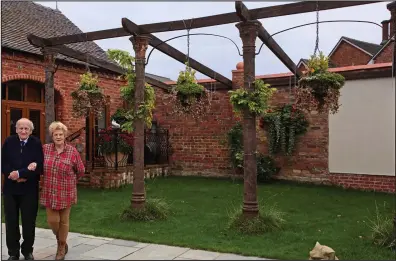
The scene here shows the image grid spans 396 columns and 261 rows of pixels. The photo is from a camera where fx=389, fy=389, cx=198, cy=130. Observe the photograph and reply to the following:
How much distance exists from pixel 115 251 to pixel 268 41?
389 centimetres

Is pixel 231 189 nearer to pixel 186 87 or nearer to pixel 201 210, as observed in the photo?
pixel 201 210

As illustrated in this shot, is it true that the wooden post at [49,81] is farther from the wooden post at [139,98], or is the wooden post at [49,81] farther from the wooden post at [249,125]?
the wooden post at [249,125]

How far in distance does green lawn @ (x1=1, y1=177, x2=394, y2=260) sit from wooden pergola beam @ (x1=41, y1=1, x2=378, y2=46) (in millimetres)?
2812

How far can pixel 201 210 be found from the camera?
6543 mm

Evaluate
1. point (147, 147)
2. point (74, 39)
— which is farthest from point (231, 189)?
point (74, 39)

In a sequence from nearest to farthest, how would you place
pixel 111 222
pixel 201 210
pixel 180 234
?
pixel 180 234, pixel 111 222, pixel 201 210

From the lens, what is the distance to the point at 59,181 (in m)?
3.93

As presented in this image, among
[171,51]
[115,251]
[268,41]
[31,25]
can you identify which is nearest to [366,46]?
[31,25]

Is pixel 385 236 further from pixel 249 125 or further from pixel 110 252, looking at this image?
pixel 110 252

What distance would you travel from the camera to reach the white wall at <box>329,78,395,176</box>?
8320 millimetres

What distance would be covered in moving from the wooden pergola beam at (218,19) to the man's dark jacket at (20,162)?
266 centimetres

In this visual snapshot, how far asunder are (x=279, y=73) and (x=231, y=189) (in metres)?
3.32

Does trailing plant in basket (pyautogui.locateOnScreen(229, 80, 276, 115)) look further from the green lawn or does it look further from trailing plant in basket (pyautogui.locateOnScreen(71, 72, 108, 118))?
trailing plant in basket (pyautogui.locateOnScreen(71, 72, 108, 118))

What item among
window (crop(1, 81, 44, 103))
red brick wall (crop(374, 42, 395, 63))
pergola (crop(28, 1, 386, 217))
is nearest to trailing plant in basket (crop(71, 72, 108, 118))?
pergola (crop(28, 1, 386, 217))
